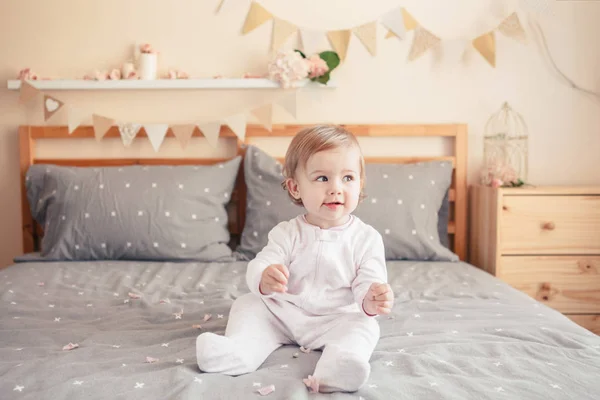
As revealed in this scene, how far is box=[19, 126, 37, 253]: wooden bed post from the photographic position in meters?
2.72

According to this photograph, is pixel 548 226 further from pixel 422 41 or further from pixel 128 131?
pixel 128 131

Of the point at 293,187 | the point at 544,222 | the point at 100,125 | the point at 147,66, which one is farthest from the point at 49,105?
the point at 544,222

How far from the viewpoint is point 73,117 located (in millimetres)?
2701

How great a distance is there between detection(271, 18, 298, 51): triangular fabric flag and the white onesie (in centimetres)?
142

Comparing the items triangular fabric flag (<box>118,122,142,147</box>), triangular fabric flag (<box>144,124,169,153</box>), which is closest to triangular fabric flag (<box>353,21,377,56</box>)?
triangular fabric flag (<box>144,124,169,153</box>)

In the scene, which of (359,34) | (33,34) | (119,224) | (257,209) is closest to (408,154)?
(359,34)

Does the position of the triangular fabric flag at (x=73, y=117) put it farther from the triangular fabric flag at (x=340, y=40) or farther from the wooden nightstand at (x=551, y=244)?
the wooden nightstand at (x=551, y=244)

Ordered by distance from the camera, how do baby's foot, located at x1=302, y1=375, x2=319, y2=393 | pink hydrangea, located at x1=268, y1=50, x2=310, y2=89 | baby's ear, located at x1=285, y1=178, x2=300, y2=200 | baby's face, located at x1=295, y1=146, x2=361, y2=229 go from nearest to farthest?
baby's foot, located at x1=302, y1=375, x2=319, y2=393 < baby's face, located at x1=295, y1=146, x2=361, y2=229 < baby's ear, located at x1=285, y1=178, x2=300, y2=200 < pink hydrangea, located at x1=268, y1=50, x2=310, y2=89

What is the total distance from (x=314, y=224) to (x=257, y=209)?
104 cm

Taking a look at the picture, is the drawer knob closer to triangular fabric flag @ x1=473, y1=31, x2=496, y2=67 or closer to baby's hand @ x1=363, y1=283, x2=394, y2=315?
triangular fabric flag @ x1=473, y1=31, x2=496, y2=67

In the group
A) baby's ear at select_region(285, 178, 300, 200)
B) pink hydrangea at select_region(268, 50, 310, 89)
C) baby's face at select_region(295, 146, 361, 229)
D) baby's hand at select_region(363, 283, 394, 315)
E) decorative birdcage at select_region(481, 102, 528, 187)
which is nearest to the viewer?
baby's hand at select_region(363, 283, 394, 315)

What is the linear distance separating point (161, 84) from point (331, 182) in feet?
4.93

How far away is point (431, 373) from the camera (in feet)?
3.90

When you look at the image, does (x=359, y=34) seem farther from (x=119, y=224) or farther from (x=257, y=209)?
(x=119, y=224)
